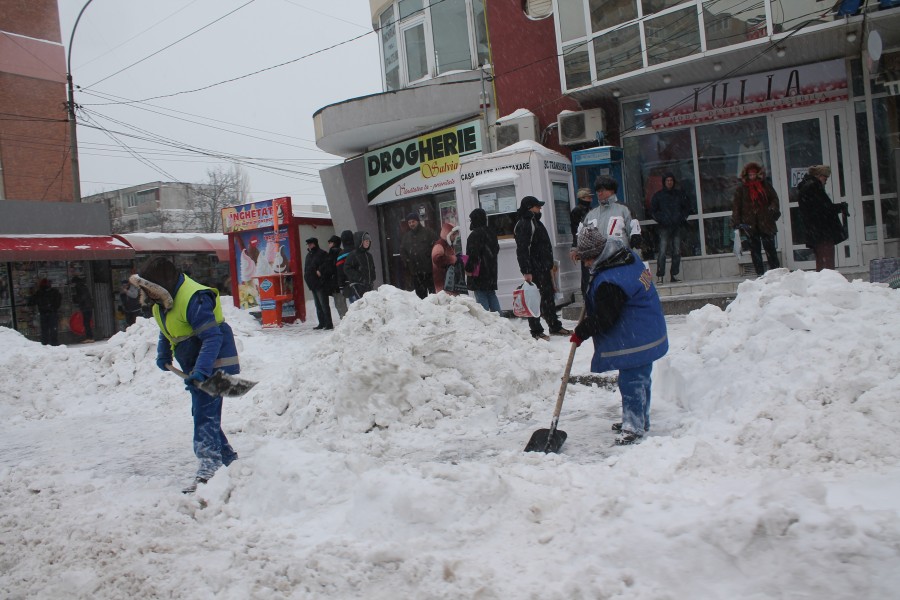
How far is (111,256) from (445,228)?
40.0ft

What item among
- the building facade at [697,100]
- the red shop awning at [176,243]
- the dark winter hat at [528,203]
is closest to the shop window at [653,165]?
the building facade at [697,100]

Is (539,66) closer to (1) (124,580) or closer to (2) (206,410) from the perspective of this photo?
(2) (206,410)

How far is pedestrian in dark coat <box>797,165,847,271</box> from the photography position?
9.15m

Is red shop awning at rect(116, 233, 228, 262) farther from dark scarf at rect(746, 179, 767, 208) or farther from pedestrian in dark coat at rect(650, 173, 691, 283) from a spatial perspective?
dark scarf at rect(746, 179, 767, 208)

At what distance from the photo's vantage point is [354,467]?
4.37 m

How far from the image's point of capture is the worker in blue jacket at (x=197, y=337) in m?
4.88

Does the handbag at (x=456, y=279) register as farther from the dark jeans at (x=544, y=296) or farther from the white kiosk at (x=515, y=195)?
the white kiosk at (x=515, y=195)

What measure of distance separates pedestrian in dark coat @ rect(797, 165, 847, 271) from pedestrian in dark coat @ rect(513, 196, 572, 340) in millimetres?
3439

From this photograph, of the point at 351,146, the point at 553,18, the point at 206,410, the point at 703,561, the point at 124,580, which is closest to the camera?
the point at 703,561

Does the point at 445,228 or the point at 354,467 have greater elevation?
the point at 445,228

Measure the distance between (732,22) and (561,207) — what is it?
4058mm

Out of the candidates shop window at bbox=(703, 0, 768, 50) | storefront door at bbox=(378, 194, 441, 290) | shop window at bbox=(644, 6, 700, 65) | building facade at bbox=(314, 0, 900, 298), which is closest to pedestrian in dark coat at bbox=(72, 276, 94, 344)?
storefront door at bbox=(378, 194, 441, 290)

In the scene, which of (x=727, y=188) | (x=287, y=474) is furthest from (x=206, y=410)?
(x=727, y=188)

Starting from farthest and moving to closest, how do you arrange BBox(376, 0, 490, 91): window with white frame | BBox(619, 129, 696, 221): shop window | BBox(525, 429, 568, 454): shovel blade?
1. BBox(376, 0, 490, 91): window with white frame
2. BBox(619, 129, 696, 221): shop window
3. BBox(525, 429, 568, 454): shovel blade
